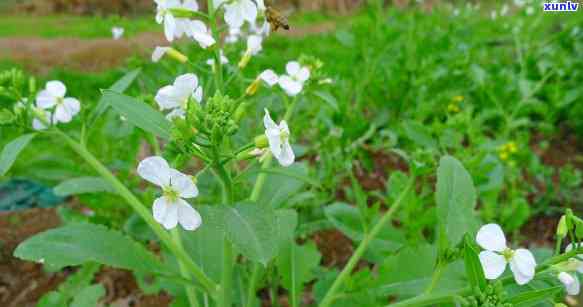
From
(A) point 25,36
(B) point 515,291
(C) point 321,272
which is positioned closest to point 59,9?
(A) point 25,36

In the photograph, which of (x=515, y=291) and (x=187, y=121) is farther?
(x=515, y=291)

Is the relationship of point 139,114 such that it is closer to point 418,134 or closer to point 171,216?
point 171,216

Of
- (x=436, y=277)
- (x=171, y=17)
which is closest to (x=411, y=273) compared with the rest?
(x=436, y=277)

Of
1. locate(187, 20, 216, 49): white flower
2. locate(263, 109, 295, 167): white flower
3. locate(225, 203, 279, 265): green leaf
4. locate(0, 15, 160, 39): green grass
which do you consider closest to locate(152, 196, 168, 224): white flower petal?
locate(225, 203, 279, 265): green leaf

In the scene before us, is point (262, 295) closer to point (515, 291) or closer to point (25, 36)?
point (515, 291)

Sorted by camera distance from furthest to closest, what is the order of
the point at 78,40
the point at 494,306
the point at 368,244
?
the point at 78,40
the point at 368,244
the point at 494,306

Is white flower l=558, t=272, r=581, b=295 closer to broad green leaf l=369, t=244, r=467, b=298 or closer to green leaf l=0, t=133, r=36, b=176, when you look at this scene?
broad green leaf l=369, t=244, r=467, b=298

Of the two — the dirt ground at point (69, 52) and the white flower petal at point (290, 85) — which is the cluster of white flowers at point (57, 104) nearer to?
the white flower petal at point (290, 85)
